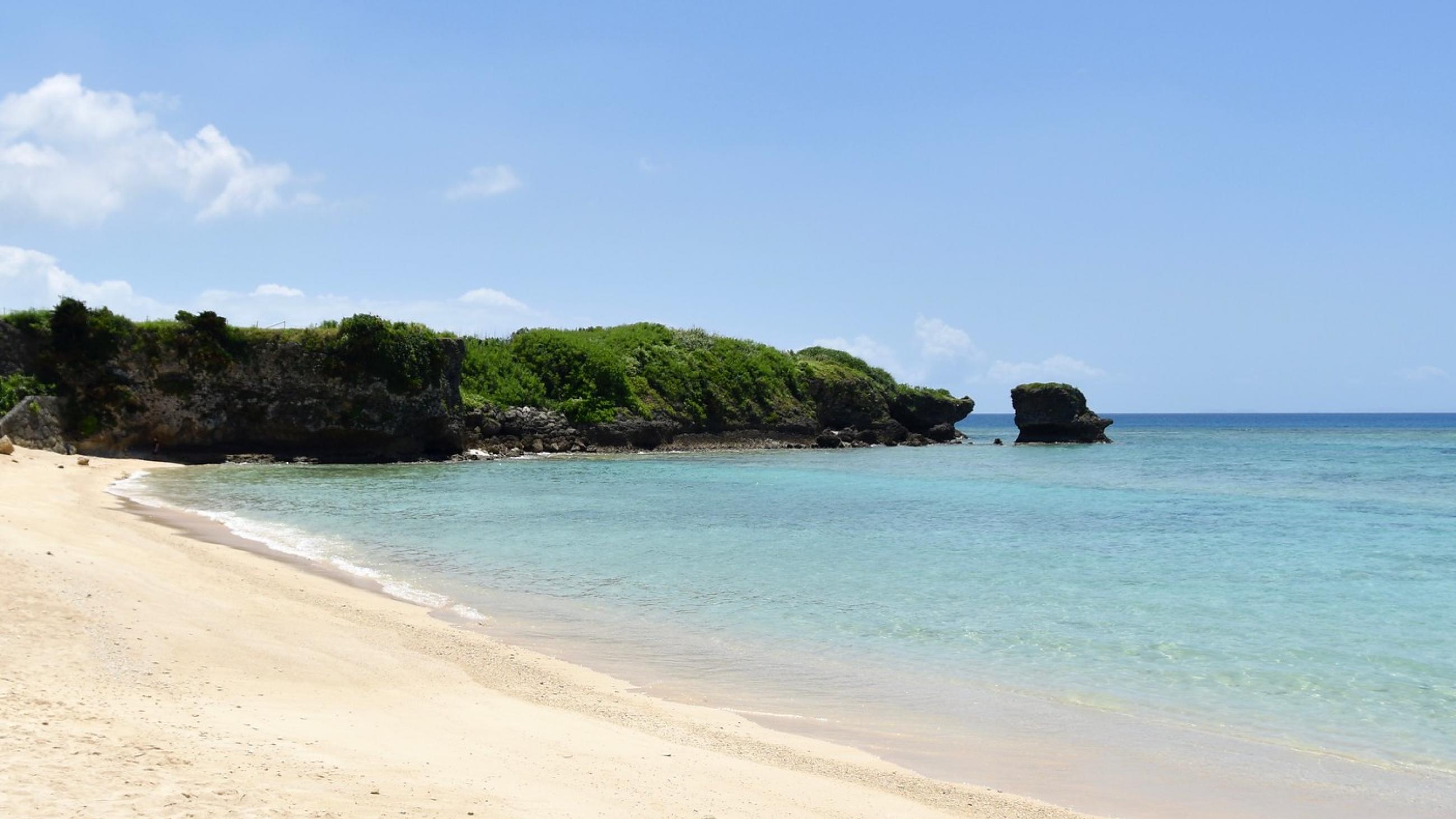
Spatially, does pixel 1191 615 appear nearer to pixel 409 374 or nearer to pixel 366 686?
pixel 366 686

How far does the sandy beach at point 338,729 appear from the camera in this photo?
430 centimetres

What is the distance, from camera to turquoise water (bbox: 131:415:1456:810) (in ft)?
A: 26.8

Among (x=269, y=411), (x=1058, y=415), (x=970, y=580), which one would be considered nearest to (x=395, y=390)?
(x=269, y=411)

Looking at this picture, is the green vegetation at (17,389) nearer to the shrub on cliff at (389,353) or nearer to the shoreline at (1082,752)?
the shrub on cliff at (389,353)

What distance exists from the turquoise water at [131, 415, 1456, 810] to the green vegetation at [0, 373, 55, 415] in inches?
331

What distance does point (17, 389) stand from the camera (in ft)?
109

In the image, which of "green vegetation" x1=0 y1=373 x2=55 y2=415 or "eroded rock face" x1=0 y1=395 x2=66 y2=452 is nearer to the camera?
"eroded rock face" x1=0 y1=395 x2=66 y2=452

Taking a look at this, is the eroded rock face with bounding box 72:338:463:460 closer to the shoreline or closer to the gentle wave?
the gentle wave

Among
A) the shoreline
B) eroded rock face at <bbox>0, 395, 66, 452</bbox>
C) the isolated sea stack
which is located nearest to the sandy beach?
the shoreline

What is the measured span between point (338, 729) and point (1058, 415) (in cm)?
6437

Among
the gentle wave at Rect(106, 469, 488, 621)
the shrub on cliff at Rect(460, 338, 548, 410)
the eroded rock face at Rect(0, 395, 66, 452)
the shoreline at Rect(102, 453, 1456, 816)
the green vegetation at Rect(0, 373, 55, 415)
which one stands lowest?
the shoreline at Rect(102, 453, 1456, 816)

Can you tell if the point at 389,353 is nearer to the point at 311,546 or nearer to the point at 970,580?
the point at 311,546

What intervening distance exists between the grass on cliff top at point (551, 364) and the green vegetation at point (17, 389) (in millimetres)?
705

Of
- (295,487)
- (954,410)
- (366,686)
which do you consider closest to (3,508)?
(366,686)
